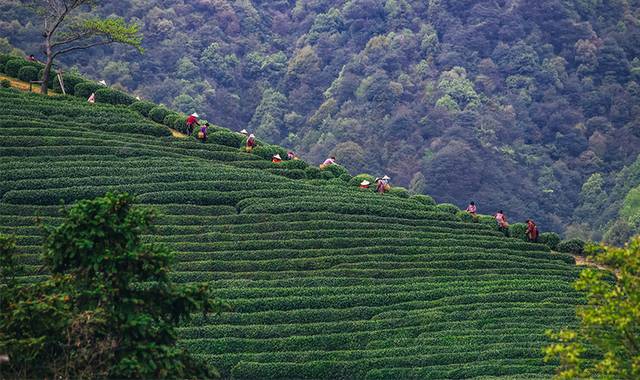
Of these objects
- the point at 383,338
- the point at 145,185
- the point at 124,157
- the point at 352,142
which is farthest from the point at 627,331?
the point at 352,142

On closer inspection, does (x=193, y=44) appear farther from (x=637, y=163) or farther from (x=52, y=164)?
(x=52, y=164)

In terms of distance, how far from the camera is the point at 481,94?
106 metres

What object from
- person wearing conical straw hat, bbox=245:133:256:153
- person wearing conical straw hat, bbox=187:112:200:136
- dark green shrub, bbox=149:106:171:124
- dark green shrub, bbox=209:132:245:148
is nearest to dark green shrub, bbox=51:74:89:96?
dark green shrub, bbox=149:106:171:124

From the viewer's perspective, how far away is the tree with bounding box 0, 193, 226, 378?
23625 mm

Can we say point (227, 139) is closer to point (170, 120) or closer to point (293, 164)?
point (170, 120)

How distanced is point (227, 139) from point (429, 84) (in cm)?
5371

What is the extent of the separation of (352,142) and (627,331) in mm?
71991

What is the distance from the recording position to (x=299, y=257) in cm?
4162

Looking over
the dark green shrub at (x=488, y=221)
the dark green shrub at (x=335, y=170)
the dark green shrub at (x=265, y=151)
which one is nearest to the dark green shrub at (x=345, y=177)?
the dark green shrub at (x=335, y=170)

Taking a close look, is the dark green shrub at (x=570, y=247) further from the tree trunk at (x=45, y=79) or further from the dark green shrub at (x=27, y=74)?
the dark green shrub at (x=27, y=74)

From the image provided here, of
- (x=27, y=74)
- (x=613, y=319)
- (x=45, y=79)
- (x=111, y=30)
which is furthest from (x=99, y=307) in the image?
(x=27, y=74)

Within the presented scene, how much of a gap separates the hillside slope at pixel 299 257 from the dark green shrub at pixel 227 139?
53cm

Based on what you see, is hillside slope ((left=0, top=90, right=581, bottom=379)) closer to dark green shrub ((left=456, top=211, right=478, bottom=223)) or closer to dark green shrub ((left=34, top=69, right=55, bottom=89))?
dark green shrub ((left=456, top=211, right=478, bottom=223))

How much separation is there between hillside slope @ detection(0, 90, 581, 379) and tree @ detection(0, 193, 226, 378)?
8709mm
